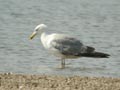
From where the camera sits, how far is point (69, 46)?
A: 13938mm

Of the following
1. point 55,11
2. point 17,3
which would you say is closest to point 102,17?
point 55,11

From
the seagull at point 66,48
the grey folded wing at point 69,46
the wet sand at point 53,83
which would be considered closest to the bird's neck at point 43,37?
the seagull at point 66,48

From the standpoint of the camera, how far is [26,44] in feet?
50.7

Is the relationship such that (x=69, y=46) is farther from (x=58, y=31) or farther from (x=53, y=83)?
(x=53, y=83)

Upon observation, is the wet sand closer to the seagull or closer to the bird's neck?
the seagull

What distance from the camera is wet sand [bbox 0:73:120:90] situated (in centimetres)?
920

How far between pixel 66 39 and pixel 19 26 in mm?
4355

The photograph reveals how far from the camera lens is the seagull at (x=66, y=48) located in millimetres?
13633

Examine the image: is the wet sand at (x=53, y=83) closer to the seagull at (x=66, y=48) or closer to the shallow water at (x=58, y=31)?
the shallow water at (x=58, y=31)

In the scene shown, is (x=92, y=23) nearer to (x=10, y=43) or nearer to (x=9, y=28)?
(x=9, y=28)

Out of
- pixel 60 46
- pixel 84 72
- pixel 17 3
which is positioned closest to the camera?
pixel 84 72

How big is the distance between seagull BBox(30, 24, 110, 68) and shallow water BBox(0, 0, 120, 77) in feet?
0.65

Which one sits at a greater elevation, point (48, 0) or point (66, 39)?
point (48, 0)

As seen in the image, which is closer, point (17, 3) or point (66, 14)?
point (66, 14)
